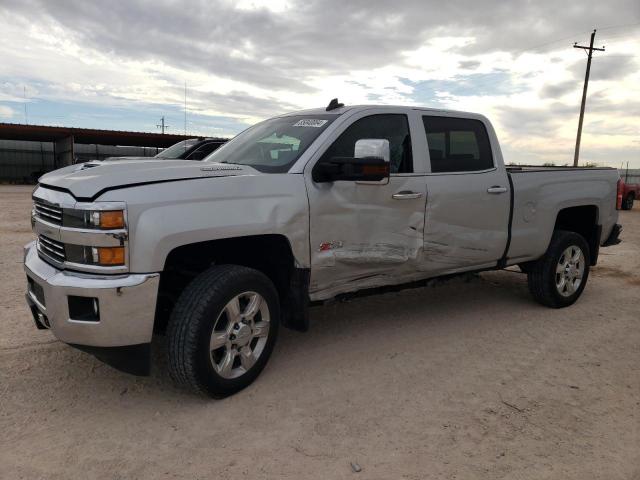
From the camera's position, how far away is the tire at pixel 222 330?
3.06 m

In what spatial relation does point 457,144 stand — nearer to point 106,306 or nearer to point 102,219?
point 102,219

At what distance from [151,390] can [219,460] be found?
3.27 feet

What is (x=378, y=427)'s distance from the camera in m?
2.98

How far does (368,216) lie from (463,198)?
1095 mm

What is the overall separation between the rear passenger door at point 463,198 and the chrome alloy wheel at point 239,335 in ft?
5.21

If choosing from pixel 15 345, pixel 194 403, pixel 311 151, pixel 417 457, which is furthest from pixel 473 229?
pixel 15 345

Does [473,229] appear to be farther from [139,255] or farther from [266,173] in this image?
[139,255]

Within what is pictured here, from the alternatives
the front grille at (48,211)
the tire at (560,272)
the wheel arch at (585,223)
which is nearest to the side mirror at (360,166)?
the front grille at (48,211)

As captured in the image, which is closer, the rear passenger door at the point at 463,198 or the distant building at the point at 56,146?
the rear passenger door at the point at 463,198

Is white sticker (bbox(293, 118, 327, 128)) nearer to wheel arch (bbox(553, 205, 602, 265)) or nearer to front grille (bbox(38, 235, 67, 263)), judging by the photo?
front grille (bbox(38, 235, 67, 263))

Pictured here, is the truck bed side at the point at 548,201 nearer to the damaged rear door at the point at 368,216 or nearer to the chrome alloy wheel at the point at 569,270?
the chrome alloy wheel at the point at 569,270

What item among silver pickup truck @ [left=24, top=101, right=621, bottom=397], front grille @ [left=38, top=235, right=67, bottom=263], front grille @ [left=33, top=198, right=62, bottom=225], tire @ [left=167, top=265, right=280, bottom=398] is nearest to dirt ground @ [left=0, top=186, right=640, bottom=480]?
tire @ [left=167, top=265, right=280, bottom=398]

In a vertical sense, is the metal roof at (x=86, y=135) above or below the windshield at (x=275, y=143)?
above

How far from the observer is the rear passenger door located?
435 centimetres
